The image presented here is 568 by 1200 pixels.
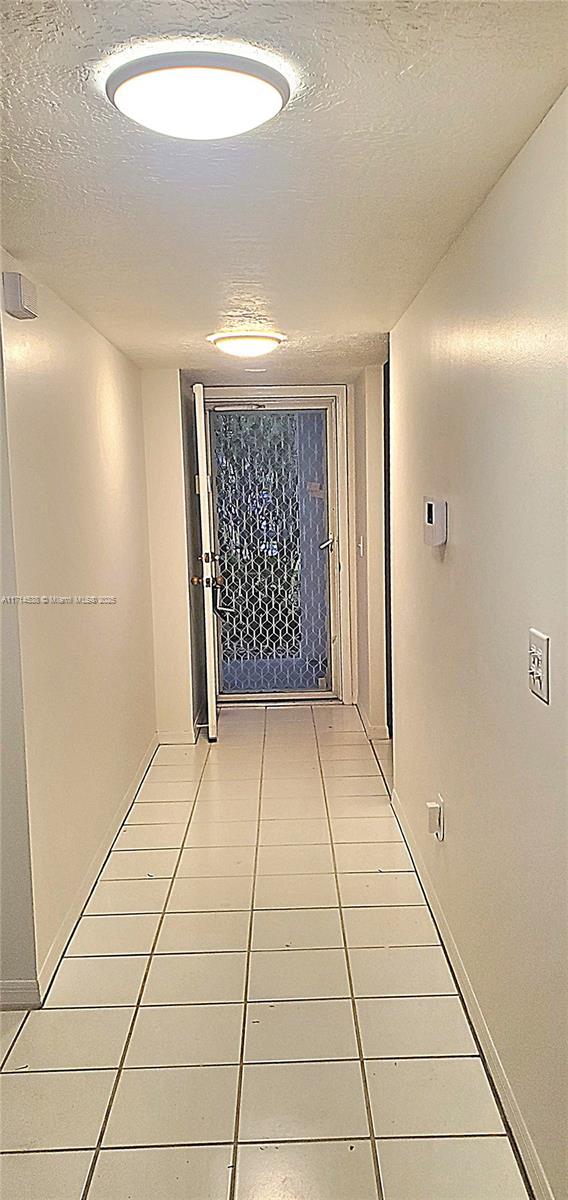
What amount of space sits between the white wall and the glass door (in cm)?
374

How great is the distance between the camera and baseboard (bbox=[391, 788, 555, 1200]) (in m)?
1.92

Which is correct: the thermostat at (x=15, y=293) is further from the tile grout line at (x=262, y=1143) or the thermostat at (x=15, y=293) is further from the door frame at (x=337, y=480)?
the door frame at (x=337, y=480)

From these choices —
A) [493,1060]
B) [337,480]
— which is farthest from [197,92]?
[337,480]

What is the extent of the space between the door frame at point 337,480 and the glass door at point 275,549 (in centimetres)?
5

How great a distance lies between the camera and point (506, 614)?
2.10 metres

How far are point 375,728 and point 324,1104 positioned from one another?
321 centimetres

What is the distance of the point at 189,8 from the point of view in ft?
4.21

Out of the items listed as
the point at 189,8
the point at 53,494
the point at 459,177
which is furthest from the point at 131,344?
the point at 189,8

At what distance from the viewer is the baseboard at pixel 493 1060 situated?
6.29 feet

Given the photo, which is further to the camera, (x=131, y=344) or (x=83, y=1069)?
(x=131, y=344)

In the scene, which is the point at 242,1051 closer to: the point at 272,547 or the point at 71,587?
the point at 71,587

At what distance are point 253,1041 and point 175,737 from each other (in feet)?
9.98

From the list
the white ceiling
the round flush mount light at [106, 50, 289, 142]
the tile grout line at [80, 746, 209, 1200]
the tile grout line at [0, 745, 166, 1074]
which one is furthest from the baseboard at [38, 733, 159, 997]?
the round flush mount light at [106, 50, 289, 142]

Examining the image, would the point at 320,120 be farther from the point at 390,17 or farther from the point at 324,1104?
the point at 324,1104
